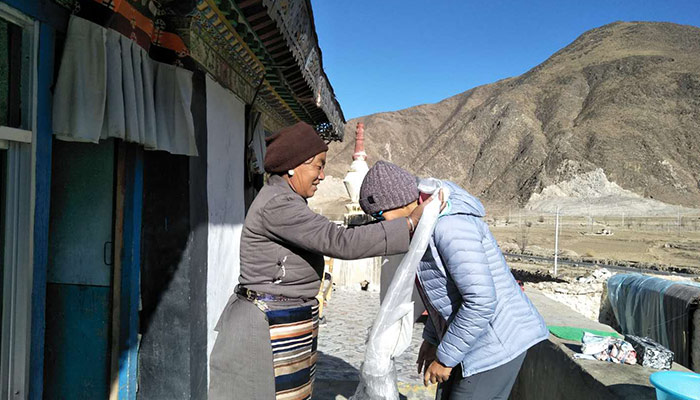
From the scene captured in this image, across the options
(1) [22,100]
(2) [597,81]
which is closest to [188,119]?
(1) [22,100]

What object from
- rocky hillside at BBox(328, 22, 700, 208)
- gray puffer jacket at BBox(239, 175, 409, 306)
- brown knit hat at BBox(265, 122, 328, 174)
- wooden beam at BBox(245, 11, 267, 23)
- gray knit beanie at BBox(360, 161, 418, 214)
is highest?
rocky hillside at BBox(328, 22, 700, 208)

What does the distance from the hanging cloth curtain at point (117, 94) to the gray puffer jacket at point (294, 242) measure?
32.9 inches

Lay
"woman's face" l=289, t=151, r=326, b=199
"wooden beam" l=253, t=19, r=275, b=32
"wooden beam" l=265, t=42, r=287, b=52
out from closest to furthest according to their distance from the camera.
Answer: "woman's face" l=289, t=151, r=326, b=199 → "wooden beam" l=253, t=19, r=275, b=32 → "wooden beam" l=265, t=42, r=287, b=52

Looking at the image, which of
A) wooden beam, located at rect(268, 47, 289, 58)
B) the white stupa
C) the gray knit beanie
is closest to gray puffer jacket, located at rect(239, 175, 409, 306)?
the gray knit beanie

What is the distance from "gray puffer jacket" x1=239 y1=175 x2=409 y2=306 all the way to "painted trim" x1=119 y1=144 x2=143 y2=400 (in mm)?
1124

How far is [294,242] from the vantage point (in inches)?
65.9

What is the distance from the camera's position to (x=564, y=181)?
49.9 metres

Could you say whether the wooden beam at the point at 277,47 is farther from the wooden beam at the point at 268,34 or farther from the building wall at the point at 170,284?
the building wall at the point at 170,284

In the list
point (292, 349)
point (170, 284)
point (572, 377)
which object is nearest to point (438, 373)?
point (292, 349)

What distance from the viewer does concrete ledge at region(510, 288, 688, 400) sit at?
2.21 metres

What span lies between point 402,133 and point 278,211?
268 ft

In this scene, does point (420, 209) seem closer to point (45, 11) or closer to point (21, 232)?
point (21, 232)

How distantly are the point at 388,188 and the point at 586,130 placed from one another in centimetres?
6122

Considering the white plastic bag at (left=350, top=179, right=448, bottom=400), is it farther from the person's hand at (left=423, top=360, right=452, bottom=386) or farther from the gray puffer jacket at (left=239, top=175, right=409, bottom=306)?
the gray puffer jacket at (left=239, top=175, right=409, bottom=306)
